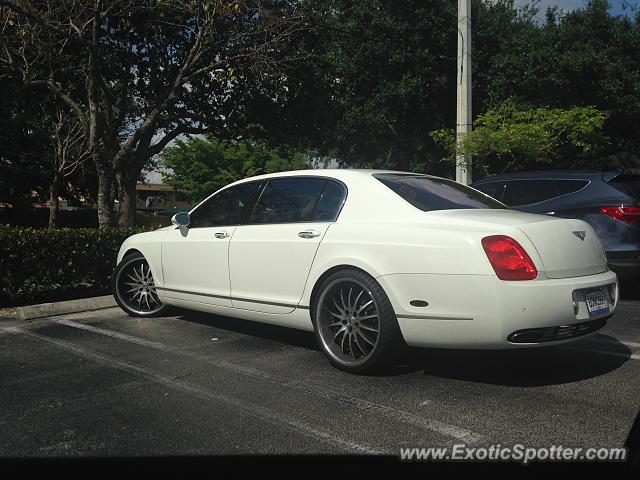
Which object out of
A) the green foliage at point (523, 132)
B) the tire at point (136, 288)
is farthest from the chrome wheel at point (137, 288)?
the green foliage at point (523, 132)

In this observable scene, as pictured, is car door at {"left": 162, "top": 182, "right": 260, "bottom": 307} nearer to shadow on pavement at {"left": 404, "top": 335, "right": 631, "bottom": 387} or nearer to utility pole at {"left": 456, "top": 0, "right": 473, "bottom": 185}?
shadow on pavement at {"left": 404, "top": 335, "right": 631, "bottom": 387}

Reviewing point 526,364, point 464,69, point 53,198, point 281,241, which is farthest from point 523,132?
point 53,198

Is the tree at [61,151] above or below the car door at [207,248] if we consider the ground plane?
above

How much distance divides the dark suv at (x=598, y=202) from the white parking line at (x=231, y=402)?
518 cm

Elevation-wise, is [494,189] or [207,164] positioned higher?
[207,164]

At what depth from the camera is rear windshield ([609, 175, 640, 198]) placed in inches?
281

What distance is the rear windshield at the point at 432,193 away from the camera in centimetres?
450

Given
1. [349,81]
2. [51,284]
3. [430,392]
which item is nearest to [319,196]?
[430,392]

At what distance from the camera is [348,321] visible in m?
4.36

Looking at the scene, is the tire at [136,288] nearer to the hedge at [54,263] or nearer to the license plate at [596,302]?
the hedge at [54,263]

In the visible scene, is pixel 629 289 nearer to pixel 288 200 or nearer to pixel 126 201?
pixel 288 200

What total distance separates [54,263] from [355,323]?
195 inches

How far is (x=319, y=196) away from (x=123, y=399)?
7.13 feet

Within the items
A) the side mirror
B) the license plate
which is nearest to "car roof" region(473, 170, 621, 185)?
the license plate
